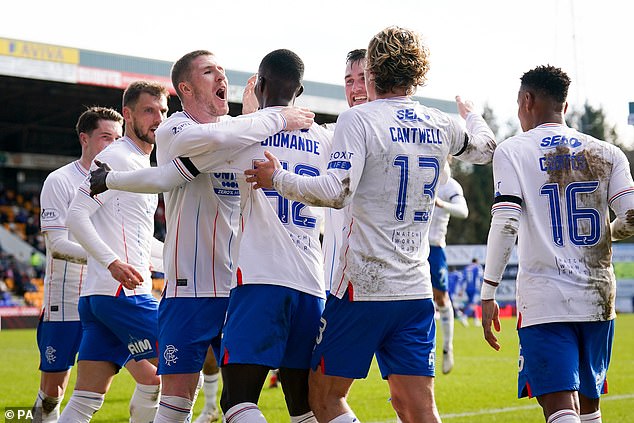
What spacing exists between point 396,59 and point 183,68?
138 cm

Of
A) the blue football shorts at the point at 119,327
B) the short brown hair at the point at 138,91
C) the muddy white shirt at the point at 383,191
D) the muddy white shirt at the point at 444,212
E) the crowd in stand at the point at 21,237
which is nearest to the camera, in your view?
the muddy white shirt at the point at 383,191

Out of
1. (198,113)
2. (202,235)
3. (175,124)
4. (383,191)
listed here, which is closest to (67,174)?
(198,113)

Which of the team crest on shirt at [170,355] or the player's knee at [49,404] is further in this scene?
the player's knee at [49,404]

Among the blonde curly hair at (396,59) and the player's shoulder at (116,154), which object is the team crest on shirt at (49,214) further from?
the blonde curly hair at (396,59)

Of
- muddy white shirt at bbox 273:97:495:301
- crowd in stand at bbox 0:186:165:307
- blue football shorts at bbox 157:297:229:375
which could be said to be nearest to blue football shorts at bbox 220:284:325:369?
muddy white shirt at bbox 273:97:495:301

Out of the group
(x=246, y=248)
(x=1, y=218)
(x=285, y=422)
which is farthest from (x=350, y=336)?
(x=1, y=218)

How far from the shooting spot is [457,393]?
11453 mm

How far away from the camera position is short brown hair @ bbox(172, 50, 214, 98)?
17.1 ft

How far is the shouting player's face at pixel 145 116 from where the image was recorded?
634 centimetres

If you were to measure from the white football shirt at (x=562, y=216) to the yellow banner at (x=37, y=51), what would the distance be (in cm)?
2459

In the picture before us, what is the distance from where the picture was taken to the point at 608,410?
9.69 m

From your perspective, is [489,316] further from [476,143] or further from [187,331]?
[187,331]

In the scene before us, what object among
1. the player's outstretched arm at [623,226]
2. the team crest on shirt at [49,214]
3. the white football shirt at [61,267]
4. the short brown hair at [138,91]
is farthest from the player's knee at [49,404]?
the player's outstretched arm at [623,226]

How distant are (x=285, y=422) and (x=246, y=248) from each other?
4526 millimetres
